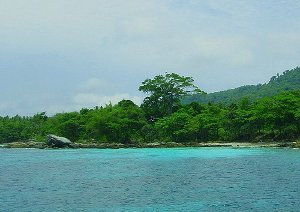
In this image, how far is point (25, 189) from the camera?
22.9 m


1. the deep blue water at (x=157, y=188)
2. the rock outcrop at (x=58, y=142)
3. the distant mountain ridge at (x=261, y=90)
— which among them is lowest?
the deep blue water at (x=157, y=188)

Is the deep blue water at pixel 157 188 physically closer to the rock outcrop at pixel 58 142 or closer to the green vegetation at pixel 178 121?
the green vegetation at pixel 178 121

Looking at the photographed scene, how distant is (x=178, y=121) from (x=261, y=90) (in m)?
83.2

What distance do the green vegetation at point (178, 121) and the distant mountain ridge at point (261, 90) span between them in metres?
45.7

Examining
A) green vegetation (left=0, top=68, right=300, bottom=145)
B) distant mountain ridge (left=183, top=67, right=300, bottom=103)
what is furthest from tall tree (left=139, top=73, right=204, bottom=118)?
distant mountain ridge (left=183, top=67, right=300, bottom=103)

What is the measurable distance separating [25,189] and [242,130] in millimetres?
48857

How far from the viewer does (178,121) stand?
70812mm

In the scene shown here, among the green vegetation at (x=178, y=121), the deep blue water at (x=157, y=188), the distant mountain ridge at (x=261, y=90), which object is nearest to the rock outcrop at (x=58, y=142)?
the green vegetation at (x=178, y=121)

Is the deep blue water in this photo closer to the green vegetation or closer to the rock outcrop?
the green vegetation

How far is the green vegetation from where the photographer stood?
200ft

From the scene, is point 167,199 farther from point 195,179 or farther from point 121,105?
point 121,105

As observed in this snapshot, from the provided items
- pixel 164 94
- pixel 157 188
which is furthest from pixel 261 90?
pixel 157 188

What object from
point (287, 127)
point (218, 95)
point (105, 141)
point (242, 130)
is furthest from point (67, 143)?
point (218, 95)

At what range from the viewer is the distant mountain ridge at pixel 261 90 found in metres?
133
